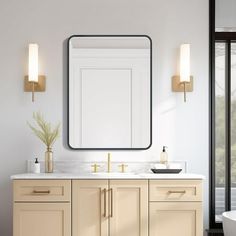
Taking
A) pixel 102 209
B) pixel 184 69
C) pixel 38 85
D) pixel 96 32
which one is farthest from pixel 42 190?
pixel 184 69

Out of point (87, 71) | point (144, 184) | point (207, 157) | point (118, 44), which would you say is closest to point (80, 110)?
point (87, 71)

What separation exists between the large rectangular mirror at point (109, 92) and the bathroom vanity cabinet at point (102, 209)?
510mm

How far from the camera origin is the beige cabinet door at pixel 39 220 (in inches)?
121

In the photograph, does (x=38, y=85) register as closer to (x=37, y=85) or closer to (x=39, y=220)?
(x=37, y=85)

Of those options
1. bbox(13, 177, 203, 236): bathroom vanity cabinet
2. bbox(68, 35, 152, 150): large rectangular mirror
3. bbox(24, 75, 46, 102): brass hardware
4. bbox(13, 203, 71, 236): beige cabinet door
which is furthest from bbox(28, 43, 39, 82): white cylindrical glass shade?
bbox(13, 203, 71, 236): beige cabinet door

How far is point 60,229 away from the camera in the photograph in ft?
10.1

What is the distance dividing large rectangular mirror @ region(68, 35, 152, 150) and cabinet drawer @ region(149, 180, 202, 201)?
506 millimetres

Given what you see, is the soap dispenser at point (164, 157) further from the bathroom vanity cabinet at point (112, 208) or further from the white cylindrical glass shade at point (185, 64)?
the white cylindrical glass shade at point (185, 64)

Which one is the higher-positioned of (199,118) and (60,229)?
(199,118)

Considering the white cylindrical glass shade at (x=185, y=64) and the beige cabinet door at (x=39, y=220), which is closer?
the beige cabinet door at (x=39, y=220)

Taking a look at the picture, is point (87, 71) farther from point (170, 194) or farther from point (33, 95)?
point (170, 194)

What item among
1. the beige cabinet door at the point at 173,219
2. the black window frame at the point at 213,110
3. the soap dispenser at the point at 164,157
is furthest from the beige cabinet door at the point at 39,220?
the black window frame at the point at 213,110

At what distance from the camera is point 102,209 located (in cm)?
308

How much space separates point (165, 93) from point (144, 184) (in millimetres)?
868
